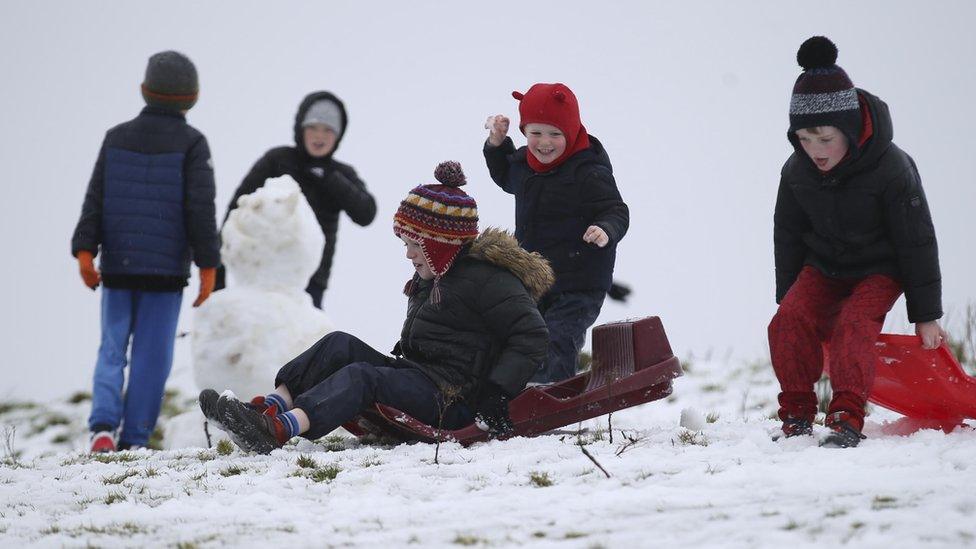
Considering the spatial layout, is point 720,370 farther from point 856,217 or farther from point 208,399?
point 208,399

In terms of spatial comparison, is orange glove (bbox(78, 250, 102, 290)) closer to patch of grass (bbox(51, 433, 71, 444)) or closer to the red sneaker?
the red sneaker

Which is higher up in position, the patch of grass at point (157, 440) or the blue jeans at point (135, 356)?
the blue jeans at point (135, 356)

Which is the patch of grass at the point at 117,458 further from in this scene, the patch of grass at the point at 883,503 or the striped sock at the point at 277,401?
the patch of grass at the point at 883,503

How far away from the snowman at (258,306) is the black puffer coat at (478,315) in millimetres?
1759

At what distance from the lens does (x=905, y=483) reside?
3812mm

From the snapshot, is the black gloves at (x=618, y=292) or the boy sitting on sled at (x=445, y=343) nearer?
the boy sitting on sled at (x=445, y=343)

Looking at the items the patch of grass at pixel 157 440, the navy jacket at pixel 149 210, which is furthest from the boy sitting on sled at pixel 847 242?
the patch of grass at pixel 157 440

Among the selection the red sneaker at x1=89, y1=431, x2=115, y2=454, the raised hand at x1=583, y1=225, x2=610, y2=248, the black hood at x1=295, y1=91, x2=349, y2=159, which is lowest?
the red sneaker at x1=89, y1=431, x2=115, y2=454

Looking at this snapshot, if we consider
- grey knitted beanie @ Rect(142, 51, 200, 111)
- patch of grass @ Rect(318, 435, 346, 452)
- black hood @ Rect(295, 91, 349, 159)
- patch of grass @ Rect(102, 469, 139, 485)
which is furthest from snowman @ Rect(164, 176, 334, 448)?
patch of grass @ Rect(102, 469, 139, 485)

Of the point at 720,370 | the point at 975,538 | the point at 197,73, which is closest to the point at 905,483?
the point at 975,538

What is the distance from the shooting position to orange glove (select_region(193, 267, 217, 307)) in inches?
290

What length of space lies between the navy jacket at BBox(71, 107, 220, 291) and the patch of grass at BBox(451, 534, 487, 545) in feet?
13.8

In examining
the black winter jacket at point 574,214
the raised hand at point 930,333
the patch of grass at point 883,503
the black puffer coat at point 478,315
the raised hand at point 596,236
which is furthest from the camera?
the black winter jacket at point 574,214

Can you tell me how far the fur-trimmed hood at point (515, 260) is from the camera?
18.2 ft
